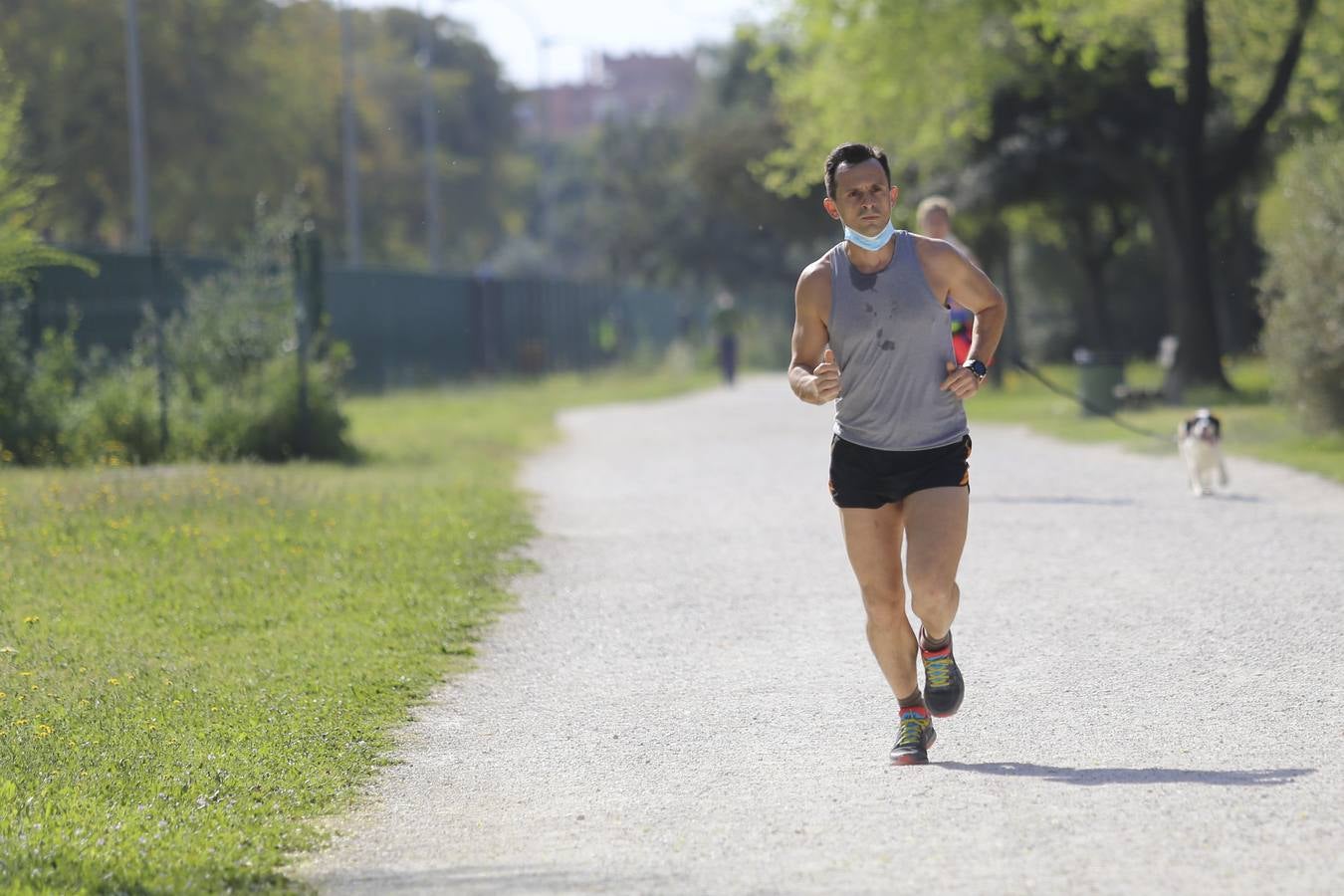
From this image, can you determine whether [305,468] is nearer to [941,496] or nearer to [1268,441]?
[1268,441]

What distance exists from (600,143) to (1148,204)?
55871mm

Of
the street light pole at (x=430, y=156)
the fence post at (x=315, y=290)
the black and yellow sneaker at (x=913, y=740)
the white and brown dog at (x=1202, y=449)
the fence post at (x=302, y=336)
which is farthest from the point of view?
the street light pole at (x=430, y=156)

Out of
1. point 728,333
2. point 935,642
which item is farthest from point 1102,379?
point 935,642

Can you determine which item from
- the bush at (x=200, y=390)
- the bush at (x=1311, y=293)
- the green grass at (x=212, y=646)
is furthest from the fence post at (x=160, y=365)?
the bush at (x=1311, y=293)

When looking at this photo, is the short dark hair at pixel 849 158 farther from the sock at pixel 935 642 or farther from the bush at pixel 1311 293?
the bush at pixel 1311 293

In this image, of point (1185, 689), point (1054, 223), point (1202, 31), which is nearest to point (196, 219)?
point (1054, 223)

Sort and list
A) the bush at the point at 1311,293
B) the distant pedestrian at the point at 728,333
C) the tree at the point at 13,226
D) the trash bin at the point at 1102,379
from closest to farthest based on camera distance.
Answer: the tree at the point at 13,226, the bush at the point at 1311,293, the trash bin at the point at 1102,379, the distant pedestrian at the point at 728,333

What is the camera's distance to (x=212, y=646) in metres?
9.01

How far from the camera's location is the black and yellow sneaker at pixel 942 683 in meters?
6.61

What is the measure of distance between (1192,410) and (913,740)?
19.7m

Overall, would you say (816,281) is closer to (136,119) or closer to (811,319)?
(811,319)

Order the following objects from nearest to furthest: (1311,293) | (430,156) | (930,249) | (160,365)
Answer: (930,249) → (1311,293) → (160,365) → (430,156)

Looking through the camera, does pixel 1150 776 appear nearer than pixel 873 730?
Yes

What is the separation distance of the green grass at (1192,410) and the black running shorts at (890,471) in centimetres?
974
